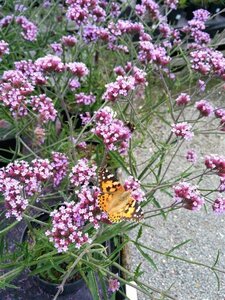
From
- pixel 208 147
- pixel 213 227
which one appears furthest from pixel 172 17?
pixel 213 227

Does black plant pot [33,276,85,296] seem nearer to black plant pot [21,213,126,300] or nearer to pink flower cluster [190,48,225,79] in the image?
black plant pot [21,213,126,300]

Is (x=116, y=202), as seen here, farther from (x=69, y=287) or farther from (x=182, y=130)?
(x=69, y=287)

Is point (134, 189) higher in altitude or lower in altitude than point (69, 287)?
higher

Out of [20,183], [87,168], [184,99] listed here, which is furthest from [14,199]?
[184,99]

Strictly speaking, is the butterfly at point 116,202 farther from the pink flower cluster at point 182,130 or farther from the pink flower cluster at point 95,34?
the pink flower cluster at point 95,34

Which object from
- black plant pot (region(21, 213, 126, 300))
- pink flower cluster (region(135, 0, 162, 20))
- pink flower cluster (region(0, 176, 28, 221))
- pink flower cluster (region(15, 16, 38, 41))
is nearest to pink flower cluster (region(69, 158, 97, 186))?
pink flower cluster (region(0, 176, 28, 221))
